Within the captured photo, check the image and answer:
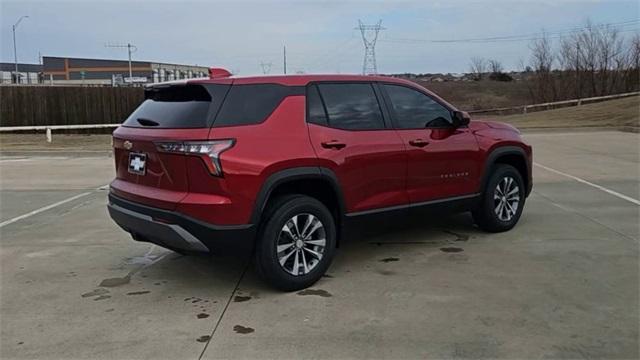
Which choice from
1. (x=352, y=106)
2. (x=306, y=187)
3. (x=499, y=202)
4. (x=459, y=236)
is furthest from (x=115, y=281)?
(x=499, y=202)

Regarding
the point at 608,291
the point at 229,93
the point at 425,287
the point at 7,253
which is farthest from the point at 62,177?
the point at 608,291

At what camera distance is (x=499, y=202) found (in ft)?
21.5

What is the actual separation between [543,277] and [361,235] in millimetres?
1614

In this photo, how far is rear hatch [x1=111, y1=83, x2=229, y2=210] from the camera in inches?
174

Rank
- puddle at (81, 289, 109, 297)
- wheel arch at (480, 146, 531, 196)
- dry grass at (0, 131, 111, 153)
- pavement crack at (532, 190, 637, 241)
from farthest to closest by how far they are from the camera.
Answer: dry grass at (0, 131, 111, 153) → pavement crack at (532, 190, 637, 241) → wheel arch at (480, 146, 531, 196) → puddle at (81, 289, 109, 297)

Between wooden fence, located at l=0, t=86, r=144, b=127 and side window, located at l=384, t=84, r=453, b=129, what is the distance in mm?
26842

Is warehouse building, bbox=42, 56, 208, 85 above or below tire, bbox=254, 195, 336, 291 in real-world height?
above

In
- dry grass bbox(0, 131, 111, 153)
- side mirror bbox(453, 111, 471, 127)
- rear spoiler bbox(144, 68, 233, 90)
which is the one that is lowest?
dry grass bbox(0, 131, 111, 153)

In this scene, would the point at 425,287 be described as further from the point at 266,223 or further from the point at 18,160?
the point at 18,160

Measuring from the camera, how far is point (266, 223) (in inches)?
182

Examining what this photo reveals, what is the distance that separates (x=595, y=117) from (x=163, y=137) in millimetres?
28143

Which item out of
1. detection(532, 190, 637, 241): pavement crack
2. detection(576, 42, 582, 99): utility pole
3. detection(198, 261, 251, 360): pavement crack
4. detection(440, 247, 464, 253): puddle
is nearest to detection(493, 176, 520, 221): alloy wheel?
detection(440, 247, 464, 253): puddle

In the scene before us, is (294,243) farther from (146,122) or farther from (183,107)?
(146,122)

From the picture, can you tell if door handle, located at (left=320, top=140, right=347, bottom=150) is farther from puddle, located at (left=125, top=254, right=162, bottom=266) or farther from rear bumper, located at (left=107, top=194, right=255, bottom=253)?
puddle, located at (left=125, top=254, right=162, bottom=266)
